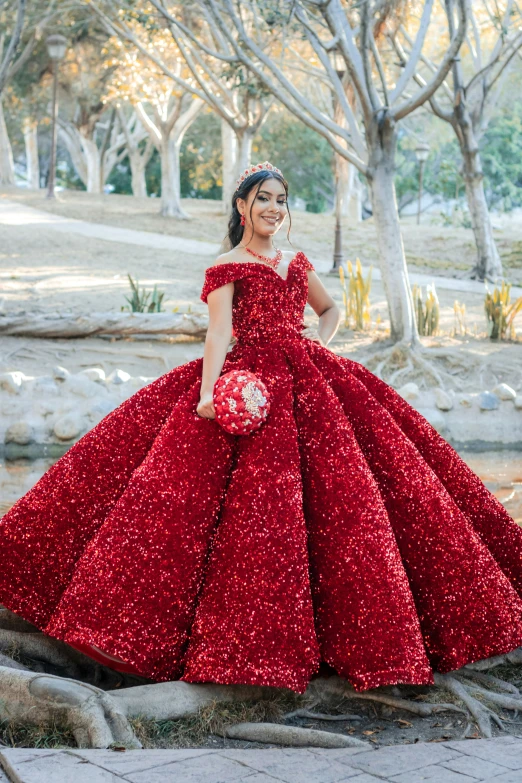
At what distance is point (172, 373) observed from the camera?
3336 mm

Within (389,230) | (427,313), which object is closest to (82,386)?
(389,230)

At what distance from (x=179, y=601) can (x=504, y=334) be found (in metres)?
7.85

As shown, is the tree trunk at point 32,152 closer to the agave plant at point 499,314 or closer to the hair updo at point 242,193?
the agave plant at point 499,314

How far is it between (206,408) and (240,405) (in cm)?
14

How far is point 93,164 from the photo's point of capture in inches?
1080

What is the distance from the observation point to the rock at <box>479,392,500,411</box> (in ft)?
25.3

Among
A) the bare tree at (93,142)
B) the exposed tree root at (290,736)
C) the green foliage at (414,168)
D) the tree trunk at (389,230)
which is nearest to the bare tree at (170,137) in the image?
the bare tree at (93,142)

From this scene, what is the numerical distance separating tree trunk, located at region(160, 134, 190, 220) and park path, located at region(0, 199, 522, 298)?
1644mm

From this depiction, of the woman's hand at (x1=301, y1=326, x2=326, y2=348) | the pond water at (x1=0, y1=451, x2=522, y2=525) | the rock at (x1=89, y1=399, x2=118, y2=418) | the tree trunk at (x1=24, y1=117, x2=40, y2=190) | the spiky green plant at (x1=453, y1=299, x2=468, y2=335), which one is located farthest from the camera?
the tree trunk at (x1=24, y1=117, x2=40, y2=190)

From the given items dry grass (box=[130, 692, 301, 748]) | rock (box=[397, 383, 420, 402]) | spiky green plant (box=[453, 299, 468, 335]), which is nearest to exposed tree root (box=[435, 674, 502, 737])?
dry grass (box=[130, 692, 301, 748])

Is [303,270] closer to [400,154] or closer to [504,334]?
[504,334]

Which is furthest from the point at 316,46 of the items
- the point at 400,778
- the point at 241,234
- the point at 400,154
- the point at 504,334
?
the point at 400,154

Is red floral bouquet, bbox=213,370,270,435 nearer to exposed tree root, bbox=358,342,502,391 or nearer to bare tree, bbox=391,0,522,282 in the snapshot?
exposed tree root, bbox=358,342,502,391

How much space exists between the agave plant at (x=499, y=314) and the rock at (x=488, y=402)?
2391mm
